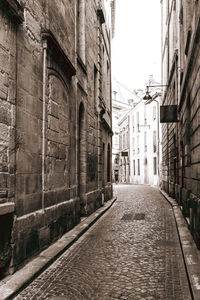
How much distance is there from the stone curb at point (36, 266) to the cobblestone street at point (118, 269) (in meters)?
0.08

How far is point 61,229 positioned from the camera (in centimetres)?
762

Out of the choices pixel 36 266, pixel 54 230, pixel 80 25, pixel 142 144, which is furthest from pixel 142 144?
pixel 36 266

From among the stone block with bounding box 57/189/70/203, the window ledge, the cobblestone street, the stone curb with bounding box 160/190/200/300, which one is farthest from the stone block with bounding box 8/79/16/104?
the stone curb with bounding box 160/190/200/300

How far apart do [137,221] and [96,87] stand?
591 centimetres

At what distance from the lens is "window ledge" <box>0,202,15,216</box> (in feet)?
15.4

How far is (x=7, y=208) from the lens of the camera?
15.9 feet

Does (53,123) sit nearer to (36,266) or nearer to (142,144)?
(36,266)

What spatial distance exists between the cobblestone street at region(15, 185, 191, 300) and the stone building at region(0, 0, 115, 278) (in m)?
0.60

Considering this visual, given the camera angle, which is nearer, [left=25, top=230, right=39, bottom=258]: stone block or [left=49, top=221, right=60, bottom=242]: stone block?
[left=25, top=230, right=39, bottom=258]: stone block

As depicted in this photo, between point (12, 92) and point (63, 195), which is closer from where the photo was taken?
point (12, 92)

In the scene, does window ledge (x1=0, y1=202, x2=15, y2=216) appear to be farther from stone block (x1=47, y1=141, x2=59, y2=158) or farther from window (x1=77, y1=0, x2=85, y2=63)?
window (x1=77, y1=0, x2=85, y2=63)

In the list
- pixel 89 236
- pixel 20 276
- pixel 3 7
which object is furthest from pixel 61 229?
pixel 3 7

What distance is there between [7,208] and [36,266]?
42.6 inches

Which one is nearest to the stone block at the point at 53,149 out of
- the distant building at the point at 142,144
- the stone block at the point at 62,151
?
the stone block at the point at 62,151
